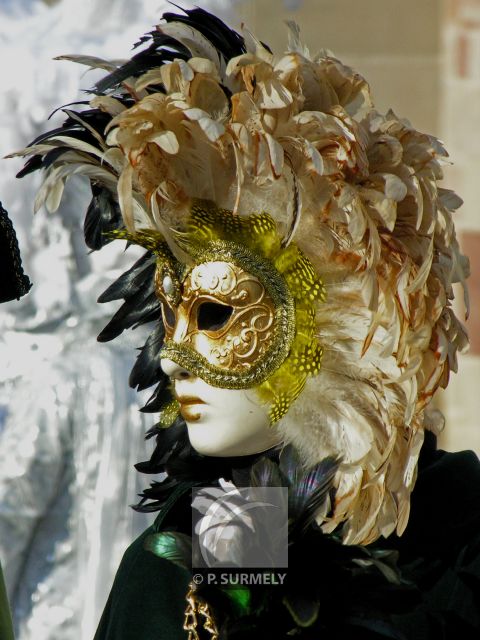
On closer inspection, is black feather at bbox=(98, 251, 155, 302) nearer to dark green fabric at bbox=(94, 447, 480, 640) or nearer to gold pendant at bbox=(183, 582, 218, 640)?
dark green fabric at bbox=(94, 447, 480, 640)

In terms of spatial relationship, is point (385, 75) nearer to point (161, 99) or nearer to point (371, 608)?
point (161, 99)

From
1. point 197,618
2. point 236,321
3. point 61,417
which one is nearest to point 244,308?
point 236,321

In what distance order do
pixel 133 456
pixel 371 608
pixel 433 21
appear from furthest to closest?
pixel 133 456
pixel 433 21
pixel 371 608

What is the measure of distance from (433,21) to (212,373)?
62.1 inches

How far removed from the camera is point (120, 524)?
3.18 metres

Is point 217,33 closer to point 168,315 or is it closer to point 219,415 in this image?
point 168,315

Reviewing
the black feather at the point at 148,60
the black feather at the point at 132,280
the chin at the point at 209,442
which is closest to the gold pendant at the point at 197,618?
the chin at the point at 209,442

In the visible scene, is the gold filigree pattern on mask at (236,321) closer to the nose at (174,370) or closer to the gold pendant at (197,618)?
the nose at (174,370)

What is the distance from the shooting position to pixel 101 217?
6.47ft

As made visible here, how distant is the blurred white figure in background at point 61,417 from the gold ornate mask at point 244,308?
58.8 inches

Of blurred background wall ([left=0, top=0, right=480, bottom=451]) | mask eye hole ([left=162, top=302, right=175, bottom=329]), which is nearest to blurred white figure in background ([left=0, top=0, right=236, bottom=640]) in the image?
blurred background wall ([left=0, top=0, right=480, bottom=451])

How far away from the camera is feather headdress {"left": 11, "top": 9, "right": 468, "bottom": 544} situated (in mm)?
1701

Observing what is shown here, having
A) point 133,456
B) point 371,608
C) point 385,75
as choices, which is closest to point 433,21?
point 385,75

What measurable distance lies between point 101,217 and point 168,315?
0.79 ft
